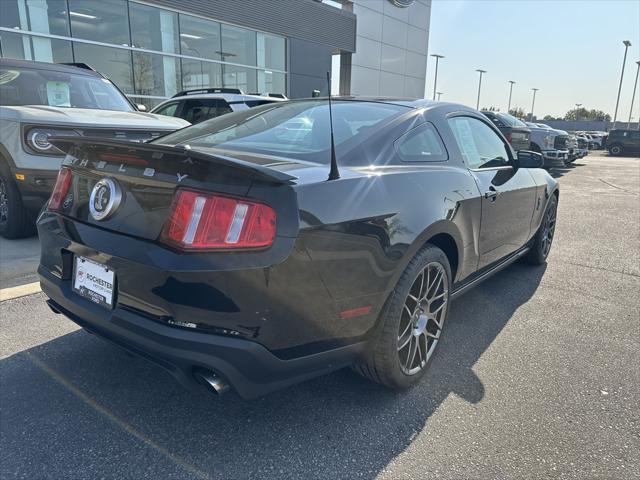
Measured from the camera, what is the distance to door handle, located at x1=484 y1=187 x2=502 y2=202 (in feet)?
10.1

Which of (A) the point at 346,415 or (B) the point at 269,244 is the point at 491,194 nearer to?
(A) the point at 346,415

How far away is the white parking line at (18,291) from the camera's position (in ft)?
11.4

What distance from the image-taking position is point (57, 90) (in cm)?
553

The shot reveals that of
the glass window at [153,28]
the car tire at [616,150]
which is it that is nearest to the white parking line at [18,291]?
the glass window at [153,28]

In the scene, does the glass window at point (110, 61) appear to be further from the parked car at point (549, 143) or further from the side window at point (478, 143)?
the parked car at point (549, 143)

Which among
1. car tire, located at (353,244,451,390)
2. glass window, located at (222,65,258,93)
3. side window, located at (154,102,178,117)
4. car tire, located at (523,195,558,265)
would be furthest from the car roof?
glass window, located at (222,65,258,93)

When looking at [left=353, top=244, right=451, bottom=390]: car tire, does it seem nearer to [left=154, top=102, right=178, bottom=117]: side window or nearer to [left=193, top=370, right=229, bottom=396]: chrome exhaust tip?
[left=193, top=370, right=229, bottom=396]: chrome exhaust tip

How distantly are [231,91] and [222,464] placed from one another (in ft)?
25.8

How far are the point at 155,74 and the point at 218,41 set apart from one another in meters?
3.34

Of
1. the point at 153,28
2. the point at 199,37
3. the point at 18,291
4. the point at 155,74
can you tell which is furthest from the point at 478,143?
the point at 199,37

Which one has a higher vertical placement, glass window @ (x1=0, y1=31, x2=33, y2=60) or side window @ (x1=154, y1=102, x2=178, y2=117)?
glass window @ (x1=0, y1=31, x2=33, y2=60)

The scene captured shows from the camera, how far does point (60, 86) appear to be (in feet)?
18.3

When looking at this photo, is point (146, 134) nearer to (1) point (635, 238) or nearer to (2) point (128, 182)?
(2) point (128, 182)

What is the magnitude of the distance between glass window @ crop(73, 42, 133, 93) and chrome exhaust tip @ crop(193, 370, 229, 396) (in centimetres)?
1273
